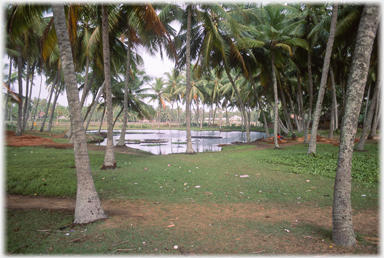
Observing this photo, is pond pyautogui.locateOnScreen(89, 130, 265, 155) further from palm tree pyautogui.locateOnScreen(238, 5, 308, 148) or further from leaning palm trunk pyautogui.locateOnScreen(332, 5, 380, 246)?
leaning palm trunk pyautogui.locateOnScreen(332, 5, 380, 246)

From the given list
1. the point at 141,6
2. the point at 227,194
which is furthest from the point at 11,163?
the point at 227,194

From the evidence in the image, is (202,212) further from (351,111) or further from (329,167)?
(329,167)

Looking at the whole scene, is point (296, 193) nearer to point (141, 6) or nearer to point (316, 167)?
point (316, 167)

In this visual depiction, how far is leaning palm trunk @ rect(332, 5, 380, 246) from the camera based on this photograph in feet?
11.4

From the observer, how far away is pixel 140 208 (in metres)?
5.01

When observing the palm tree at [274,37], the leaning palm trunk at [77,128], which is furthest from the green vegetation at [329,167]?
the leaning palm trunk at [77,128]

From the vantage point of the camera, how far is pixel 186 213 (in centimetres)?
470

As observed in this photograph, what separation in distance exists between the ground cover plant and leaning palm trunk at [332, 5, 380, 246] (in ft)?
1.56

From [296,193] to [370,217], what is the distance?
1781mm

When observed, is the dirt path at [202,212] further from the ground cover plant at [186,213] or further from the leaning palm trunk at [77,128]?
the leaning palm trunk at [77,128]

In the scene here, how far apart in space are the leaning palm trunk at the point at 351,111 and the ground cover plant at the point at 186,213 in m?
0.48

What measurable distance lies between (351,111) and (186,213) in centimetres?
337

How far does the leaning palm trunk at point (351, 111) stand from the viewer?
3475mm

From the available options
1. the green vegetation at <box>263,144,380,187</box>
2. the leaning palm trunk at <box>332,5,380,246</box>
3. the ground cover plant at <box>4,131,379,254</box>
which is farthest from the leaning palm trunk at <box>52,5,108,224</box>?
the green vegetation at <box>263,144,380,187</box>
